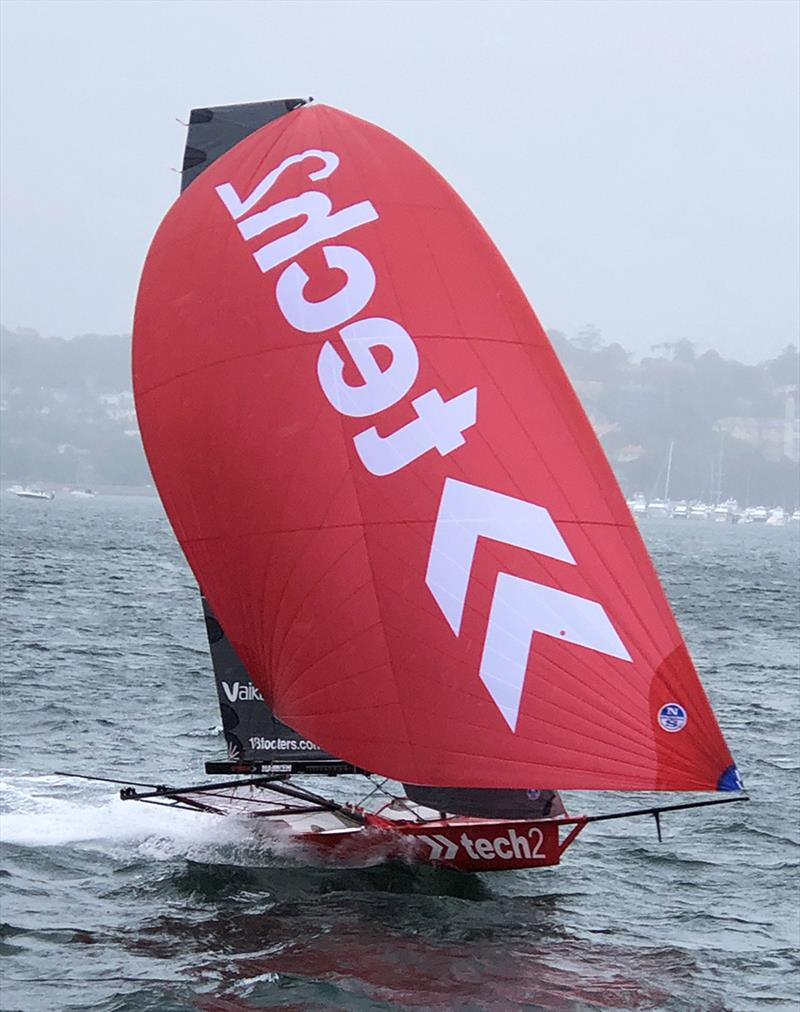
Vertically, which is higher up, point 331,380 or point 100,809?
point 331,380

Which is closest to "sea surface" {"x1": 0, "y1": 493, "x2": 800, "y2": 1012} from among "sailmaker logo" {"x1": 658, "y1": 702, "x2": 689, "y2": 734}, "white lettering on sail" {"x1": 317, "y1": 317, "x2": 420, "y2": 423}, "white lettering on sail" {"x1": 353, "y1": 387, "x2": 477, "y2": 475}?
"sailmaker logo" {"x1": 658, "y1": 702, "x2": 689, "y2": 734}

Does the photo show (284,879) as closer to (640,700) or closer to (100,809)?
(100,809)

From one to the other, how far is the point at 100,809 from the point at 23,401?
590 ft

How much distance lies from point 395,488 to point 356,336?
83cm

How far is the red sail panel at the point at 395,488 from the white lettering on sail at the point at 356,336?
1cm

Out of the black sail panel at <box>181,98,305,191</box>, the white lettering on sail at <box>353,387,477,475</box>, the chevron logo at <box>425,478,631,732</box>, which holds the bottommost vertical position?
the chevron logo at <box>425,478,631,732</box>

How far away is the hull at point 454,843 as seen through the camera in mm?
9156

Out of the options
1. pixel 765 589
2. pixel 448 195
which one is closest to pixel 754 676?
pixel 448 195

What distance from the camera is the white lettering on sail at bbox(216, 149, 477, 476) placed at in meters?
8.02

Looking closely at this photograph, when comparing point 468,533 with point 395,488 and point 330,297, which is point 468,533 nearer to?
point 395,488

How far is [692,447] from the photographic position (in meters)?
179

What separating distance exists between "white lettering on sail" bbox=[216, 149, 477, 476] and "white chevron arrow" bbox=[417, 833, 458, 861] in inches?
99.8

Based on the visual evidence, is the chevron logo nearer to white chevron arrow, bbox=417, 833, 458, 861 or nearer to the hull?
the hull

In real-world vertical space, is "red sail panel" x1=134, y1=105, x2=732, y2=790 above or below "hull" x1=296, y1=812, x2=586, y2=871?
above
